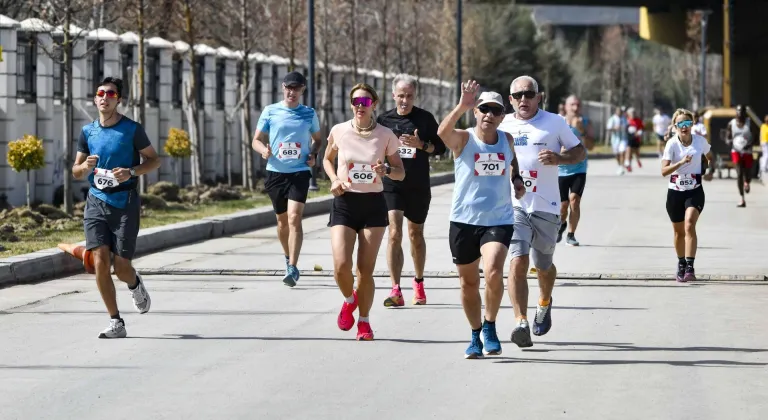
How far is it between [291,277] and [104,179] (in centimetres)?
361

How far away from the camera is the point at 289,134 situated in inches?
571

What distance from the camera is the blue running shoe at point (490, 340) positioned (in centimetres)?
995

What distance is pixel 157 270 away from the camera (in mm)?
15875

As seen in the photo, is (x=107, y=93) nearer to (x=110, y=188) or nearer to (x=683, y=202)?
(x=110, y=188)

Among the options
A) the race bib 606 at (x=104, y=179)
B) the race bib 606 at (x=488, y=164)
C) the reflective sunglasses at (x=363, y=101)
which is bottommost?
the race bib 606 at (x=104, y=179)

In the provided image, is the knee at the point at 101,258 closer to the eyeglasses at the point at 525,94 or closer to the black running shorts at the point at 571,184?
the eyeglasses at the point at 525,94

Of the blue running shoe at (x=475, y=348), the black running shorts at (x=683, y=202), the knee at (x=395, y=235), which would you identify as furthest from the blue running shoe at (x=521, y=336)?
the black running shorts at (x=683, y=202)

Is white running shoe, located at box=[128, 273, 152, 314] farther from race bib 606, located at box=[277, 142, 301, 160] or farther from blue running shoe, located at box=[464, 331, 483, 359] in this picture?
race bib 606, located at box=[277, 142, 301, 160]

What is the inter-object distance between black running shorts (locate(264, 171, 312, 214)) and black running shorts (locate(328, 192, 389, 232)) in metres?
3.61

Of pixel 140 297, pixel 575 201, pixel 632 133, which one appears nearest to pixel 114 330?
pixel 140 297

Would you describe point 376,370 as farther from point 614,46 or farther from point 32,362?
point 614,46

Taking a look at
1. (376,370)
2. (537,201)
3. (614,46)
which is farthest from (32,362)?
(614,46)

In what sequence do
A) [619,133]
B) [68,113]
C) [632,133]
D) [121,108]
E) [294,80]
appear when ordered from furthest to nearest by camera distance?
[632,133] < [619,133] < [121,108] < [68,113] < [294,80]

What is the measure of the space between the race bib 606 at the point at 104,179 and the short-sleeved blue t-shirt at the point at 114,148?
0.12 ft
